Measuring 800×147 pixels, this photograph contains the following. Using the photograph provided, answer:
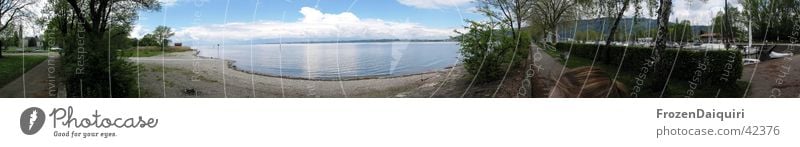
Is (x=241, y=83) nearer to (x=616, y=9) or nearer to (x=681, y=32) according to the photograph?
(x=616, y=9)

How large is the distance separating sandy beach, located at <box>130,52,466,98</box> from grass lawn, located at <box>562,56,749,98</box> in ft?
1.74

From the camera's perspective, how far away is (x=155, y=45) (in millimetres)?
1996

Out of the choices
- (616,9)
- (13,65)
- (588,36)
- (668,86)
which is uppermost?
(616,9)

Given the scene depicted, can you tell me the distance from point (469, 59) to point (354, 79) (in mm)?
475

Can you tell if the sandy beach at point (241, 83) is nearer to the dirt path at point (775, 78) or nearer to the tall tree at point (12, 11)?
the tall tree at point (12, 11)

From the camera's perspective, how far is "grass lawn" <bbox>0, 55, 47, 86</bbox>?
1.98 meters

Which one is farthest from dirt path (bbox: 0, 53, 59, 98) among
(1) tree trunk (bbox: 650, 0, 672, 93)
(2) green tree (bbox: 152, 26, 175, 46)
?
(1) tree trunk (bbox: 650, 0, 672, 93)

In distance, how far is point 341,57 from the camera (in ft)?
6.58

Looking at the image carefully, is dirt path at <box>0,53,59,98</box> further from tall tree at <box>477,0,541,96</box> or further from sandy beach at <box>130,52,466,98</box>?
tall tree at <box>477,0,541,96</box>

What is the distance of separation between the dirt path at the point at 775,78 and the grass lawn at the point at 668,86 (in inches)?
1.8

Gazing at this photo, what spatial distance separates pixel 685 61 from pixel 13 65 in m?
2.72

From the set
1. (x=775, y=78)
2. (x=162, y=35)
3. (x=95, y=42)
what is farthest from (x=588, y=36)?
(x=95, y=42)

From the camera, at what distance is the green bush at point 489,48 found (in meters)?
1.97

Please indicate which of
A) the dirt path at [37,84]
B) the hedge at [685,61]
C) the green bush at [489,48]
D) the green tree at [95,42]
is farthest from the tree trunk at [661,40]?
the dirt path at [37,84]
